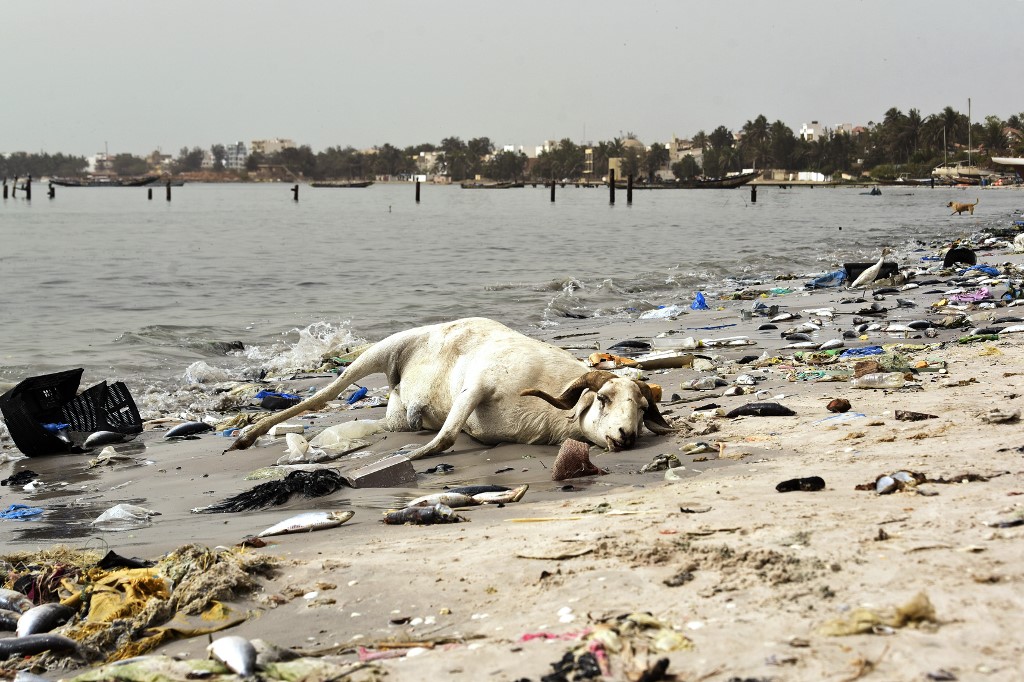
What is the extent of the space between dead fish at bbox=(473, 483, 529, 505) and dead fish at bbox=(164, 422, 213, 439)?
389 cm

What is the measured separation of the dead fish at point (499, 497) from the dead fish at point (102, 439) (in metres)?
3.97

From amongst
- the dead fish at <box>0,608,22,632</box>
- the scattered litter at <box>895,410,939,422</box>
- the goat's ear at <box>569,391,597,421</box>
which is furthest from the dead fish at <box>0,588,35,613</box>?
the scattered litter at <box>895,410,939,422</box>

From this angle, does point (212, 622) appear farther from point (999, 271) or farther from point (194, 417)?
point (999, 271)

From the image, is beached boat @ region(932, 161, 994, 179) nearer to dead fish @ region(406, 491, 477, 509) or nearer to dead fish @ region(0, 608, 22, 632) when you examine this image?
dead fish @ region(406, 491, 477, 509)

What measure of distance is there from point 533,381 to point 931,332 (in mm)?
5322

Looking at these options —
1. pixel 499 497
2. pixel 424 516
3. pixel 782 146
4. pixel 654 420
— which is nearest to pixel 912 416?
pixel 654 420

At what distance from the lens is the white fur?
626 cm

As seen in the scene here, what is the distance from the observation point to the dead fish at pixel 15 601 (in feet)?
12.0

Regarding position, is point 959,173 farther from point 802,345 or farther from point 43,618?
point 43,618

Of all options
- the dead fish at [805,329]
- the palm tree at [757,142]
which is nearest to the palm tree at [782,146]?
the palm tree at [757,142]

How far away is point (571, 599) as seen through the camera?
10.2 feet

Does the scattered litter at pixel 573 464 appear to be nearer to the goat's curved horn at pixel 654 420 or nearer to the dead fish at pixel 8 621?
the goat's curved horn at pixel 654 420

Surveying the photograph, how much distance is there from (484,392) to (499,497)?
1735mm

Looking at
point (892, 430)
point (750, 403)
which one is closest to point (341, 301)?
point (750, 403)
